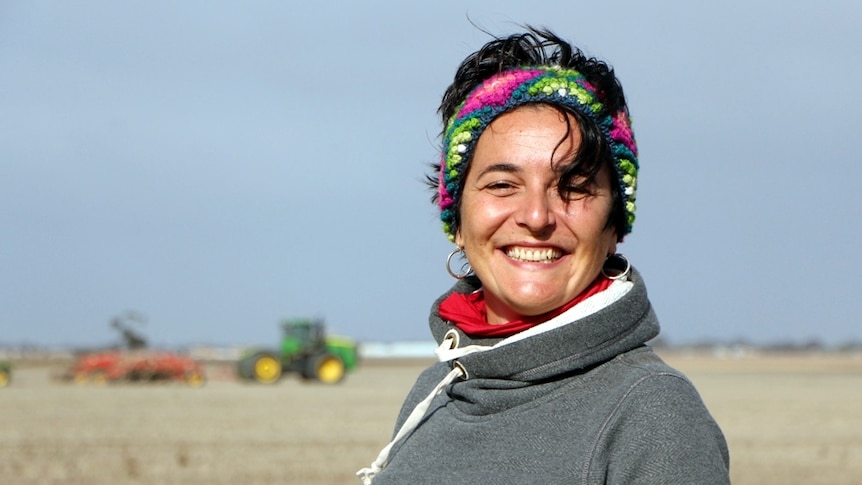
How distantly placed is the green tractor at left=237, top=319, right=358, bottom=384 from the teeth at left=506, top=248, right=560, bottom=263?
1058 inches

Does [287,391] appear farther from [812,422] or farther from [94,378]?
[812,422]

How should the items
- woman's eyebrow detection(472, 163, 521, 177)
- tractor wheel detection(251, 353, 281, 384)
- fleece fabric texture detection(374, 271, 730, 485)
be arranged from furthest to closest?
tractor wheel detection(251, 353, 281, 384)
woman's eyebrow detection(472, 163, 521, 177)
fleece fabric texture detection(374, 271, 730, 485)

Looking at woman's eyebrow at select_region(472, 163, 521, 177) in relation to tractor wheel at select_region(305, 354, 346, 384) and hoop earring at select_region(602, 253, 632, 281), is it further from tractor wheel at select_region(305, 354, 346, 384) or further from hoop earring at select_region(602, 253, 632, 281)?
tractor wheel at select_region(305, 354, 346, 384)

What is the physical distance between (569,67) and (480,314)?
1.60ft

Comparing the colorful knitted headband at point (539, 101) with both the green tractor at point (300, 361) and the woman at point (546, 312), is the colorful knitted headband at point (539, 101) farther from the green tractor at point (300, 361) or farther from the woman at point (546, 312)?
A: the green tractor at point (300, 361)

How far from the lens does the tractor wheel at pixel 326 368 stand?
2853cm

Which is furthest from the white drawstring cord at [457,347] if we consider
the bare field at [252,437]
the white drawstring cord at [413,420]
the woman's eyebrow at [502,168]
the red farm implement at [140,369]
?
the red farm implement at [140,369]

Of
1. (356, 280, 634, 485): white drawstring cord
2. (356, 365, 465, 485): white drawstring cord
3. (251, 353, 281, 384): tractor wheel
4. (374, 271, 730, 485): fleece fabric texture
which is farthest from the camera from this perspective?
(251, 353, 281, 384): tractor wheel

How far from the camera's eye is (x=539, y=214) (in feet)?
5.99

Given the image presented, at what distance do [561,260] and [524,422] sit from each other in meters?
0.27

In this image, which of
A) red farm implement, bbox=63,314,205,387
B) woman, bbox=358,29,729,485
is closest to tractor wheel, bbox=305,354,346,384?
red farm implement, bbox=63,314,205,387

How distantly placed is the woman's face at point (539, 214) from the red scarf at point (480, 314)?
0.6 inches

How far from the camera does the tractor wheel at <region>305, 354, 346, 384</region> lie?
93.6ft

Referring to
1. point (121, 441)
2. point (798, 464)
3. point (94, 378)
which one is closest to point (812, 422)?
point (798, 464)
